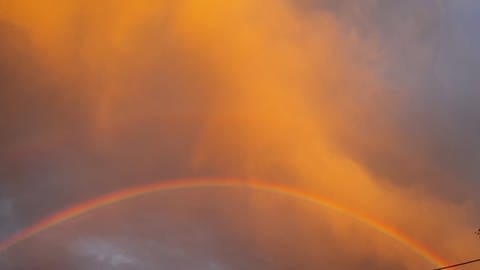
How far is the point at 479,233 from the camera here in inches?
1511

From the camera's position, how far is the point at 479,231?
3862 centimetres

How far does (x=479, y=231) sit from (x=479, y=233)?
38cm
